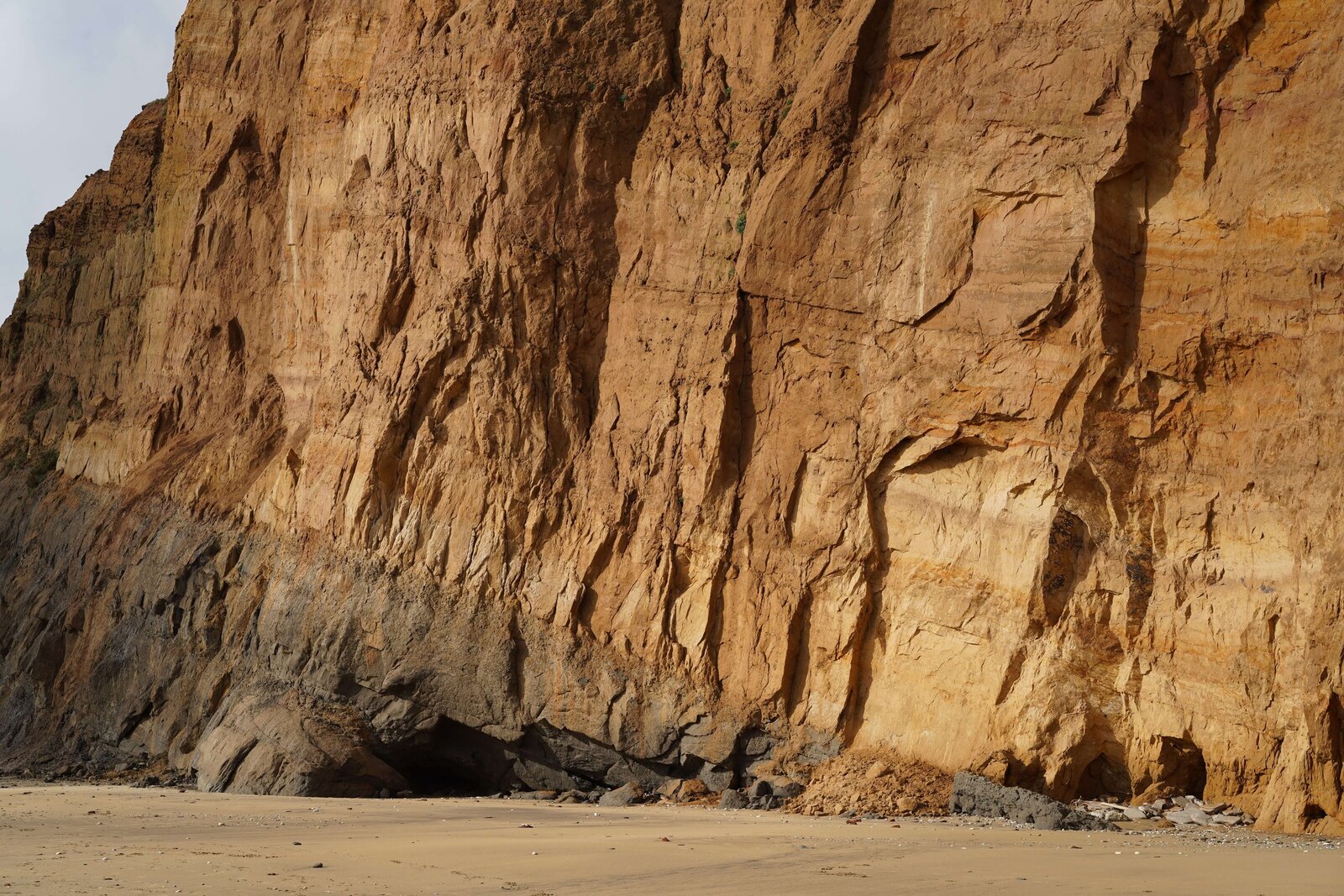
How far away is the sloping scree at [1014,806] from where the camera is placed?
9891 millimetres

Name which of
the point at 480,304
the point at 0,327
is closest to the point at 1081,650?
the point at 480,304

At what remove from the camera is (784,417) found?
13.3 metres

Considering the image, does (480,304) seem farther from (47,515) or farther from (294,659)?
(47,515)

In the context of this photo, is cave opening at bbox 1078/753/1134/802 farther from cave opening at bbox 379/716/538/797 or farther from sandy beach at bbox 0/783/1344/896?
cave opening at bbox 379/716/538/797

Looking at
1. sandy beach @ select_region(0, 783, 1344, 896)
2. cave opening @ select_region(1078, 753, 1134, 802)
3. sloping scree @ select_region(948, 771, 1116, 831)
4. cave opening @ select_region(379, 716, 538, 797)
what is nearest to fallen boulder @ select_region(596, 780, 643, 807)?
sandy beach @ select_region(0, 783, 1344, 896)

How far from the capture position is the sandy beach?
6.80 meters

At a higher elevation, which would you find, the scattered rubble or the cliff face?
the cliff face

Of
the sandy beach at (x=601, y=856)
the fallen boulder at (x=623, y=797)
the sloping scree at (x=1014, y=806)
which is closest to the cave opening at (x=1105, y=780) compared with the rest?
the sloping scree at (x=1014, y=806)

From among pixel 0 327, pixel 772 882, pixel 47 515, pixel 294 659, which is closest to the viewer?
pixel 772 882

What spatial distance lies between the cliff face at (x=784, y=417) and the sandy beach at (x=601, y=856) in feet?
6.70

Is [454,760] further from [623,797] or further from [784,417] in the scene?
[784,417]

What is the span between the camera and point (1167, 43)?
1148cm

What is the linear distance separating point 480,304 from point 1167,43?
779 cm

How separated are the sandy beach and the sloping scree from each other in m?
0.41
